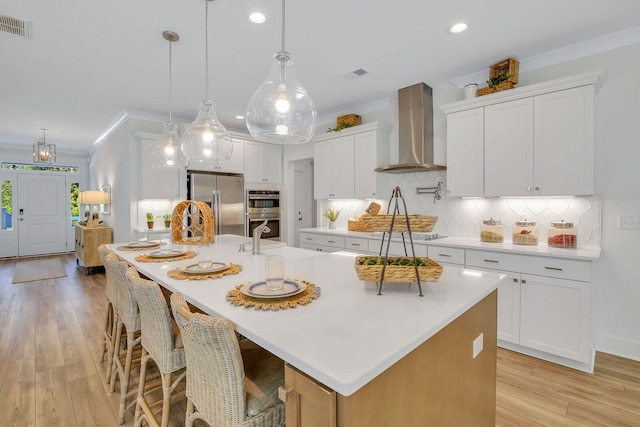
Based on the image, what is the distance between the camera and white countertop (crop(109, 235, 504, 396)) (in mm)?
→ 803

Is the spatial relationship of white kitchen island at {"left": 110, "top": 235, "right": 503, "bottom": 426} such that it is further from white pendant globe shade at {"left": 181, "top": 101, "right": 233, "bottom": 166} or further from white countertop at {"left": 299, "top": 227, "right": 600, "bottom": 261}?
white pendant globe shade at {"left": 181, "top": 101, "right": 233, "bottom": 166}

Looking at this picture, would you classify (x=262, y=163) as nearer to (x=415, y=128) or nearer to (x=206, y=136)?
(x=415, y=128)

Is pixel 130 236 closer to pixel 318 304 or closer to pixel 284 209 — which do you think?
pixel 284 209

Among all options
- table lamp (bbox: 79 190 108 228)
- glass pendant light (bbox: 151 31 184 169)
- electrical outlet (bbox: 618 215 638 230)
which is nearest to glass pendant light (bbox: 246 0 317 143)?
glass pendant light (bbox: 151 31 184 169)

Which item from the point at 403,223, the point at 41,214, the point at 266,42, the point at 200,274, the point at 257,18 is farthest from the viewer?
the point at 41,214

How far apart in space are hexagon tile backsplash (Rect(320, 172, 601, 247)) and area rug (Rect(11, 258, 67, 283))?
5766mm

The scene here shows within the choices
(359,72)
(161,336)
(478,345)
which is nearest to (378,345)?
(478,345)

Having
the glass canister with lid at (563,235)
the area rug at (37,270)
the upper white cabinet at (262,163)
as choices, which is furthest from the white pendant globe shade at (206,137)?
the area rug at (37,270)

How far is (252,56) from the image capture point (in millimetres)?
3041

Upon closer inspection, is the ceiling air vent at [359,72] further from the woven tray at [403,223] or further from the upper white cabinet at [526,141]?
the woven tray at [403,223]

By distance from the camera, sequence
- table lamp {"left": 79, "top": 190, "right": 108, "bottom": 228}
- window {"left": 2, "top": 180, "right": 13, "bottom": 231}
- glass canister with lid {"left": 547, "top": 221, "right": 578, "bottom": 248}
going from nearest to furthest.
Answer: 1. glass canister with lid {"left": 547, "top": 221, "right": 578, "bottom": 248}
2. table lamp {"left": 79, "top": 190, "right": 108, "bottom": 228}
3. window {"left": 2, "top": 180, "right": 13, "bottom": 231}

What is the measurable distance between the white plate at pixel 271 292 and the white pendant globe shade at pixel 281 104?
1.04 metres

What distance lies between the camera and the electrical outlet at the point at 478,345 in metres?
1.41

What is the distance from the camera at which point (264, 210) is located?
18.5 feet
